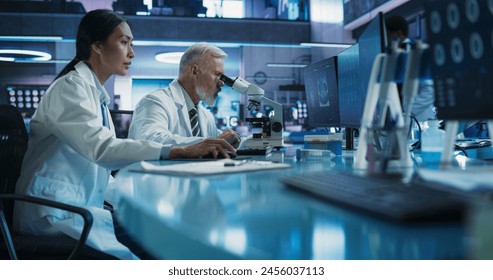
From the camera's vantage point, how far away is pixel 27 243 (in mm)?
1452

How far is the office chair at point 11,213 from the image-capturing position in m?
1.23

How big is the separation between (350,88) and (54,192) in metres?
1.23

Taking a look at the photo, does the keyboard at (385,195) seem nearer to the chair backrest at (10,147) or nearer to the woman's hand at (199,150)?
the woman's hand at (199,150)

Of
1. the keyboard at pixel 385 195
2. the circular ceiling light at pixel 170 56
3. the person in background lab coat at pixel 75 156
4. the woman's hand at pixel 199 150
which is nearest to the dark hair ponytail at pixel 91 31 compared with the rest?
the person in background lab coat at pixel 75 156

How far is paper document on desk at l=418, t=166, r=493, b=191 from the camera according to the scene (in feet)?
2.11

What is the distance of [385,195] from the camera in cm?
66

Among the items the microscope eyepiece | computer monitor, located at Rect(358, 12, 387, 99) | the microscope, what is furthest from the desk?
the microscope eyepiece

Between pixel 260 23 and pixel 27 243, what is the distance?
9.47 metres

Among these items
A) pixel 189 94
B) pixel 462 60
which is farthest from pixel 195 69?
pixel 462 60

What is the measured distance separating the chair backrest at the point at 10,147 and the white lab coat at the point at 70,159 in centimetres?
10

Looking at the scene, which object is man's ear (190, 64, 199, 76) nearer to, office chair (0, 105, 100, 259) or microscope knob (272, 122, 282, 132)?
microscope knob (272, 122, 282, 132)

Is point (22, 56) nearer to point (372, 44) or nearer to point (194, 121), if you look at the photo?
point (194, 121)

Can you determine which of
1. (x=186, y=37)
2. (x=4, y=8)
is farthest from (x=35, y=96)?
(x=186, y=37)

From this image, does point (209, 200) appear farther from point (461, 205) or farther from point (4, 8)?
point (4, 8)
